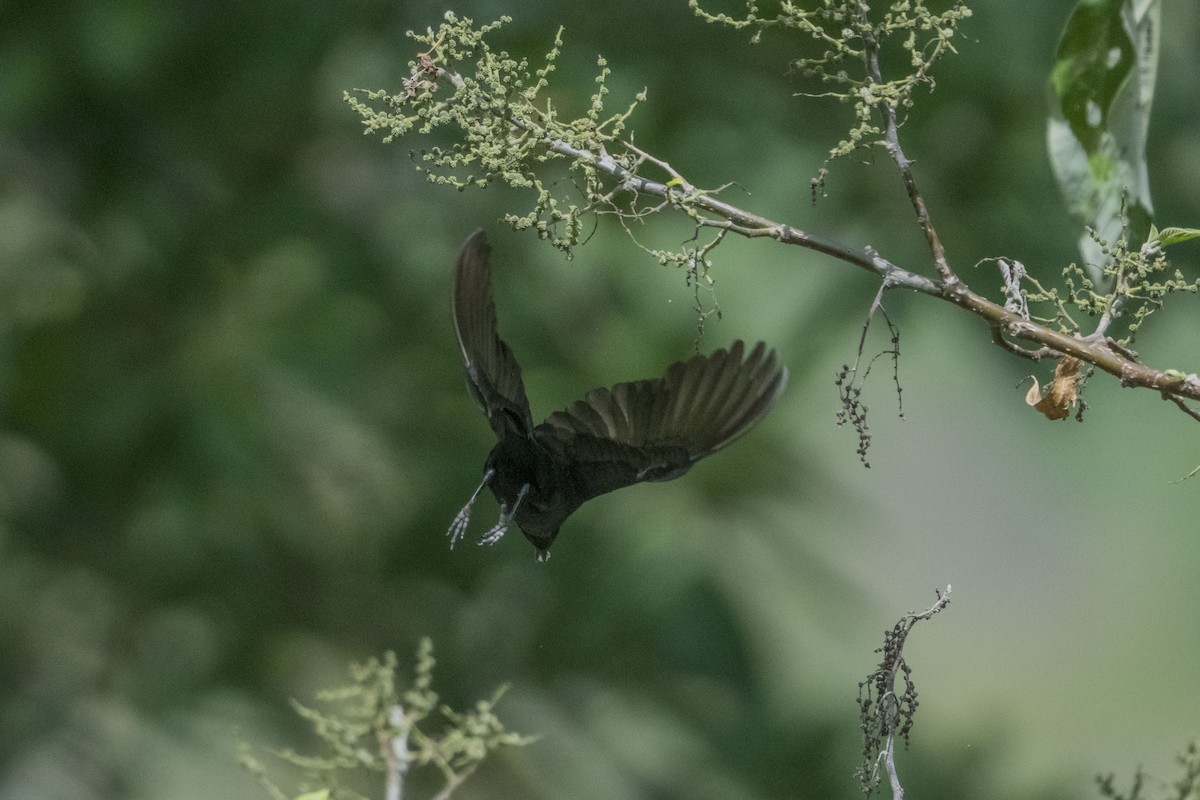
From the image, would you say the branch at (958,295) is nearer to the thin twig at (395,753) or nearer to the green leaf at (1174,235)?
the green leaf at (1174,235)

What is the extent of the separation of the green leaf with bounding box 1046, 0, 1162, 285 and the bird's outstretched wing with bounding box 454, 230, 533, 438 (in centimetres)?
22

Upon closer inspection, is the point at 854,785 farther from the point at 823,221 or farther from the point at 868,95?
the point at 868,95

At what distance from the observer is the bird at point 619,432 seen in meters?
0.42

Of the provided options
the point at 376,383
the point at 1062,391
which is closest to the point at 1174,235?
the point at 1062,391

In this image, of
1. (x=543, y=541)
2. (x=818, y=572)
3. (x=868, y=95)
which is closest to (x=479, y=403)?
(x=543, y=541)

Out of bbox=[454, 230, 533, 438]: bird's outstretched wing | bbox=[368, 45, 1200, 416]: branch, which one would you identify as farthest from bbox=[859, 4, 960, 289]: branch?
bbox=[454, 230, 533, 438]: bird's outstretched wing

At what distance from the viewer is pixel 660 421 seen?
0.44 m

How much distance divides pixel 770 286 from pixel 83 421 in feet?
2.81

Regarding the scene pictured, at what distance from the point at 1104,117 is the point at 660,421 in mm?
192

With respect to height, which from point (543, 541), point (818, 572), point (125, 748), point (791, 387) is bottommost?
point (543, 541)

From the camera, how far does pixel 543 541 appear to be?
0.46 metres

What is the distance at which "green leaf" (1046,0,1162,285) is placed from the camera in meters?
0.41

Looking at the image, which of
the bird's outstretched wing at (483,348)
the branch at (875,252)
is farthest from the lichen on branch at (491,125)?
the bird's outstretched wing at (483,348)

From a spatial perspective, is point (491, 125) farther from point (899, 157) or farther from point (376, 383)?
point (376, 383)
